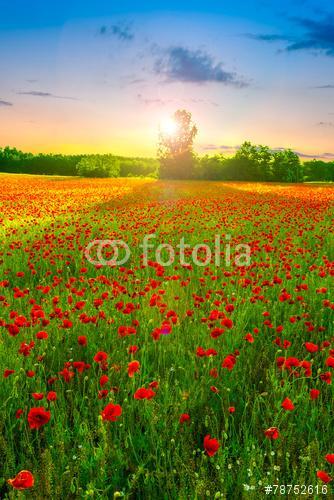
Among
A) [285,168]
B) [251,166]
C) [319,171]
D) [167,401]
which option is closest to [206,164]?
Result: [251,166]

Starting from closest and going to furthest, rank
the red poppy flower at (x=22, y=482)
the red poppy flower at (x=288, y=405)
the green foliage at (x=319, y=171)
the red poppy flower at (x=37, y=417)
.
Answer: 1. the red poppy flower at (x=22, y=482)
2. the red poppy flower at (x=37, y=417)
3. the red poppy flower at (x=288, y=405)
4. the green foliage at (x=319, y=171)

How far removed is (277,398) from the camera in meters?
3.10

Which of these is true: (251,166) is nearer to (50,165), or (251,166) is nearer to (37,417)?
(50,165)

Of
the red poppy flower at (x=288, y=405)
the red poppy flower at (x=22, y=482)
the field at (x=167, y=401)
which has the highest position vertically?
the red poppy flower at (x=22, y=482)

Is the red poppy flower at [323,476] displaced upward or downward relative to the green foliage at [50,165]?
downward

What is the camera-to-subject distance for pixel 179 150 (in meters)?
59.9

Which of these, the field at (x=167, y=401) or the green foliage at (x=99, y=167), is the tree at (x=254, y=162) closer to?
the green foliage at (x=99, y=167)

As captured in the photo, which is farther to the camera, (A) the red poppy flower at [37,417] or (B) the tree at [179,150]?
(B) the tree at [179,150]

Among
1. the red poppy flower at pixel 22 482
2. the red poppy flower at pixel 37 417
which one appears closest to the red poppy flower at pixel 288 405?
the red poppy flower at pixel 37 417

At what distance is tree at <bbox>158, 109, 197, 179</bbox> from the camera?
53.5 metres

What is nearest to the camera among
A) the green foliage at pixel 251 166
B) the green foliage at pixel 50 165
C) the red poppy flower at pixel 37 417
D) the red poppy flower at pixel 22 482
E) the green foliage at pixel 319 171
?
the red poppy flower at pixel 22 482

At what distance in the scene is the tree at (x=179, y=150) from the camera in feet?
175

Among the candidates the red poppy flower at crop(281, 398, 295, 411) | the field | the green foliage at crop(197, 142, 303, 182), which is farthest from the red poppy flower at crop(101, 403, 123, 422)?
the green foliage at crop(197, 142, 303, 182)

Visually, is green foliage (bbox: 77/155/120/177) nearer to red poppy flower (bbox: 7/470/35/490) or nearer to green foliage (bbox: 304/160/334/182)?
green foliage (bbox: 304/160/334/182)
